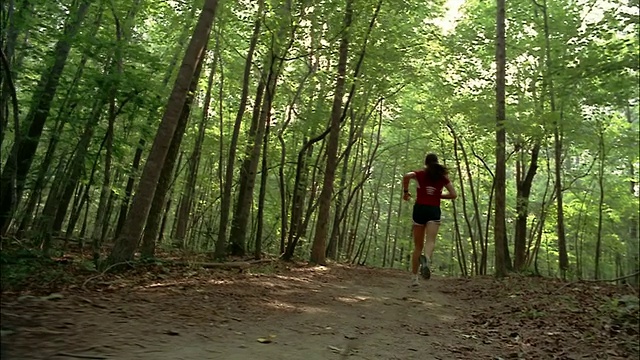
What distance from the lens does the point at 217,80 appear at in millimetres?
18625

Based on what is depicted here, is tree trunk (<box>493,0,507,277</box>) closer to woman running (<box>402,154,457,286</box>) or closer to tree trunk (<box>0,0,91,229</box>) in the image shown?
woman running (<box>402,154,457,286</box>)

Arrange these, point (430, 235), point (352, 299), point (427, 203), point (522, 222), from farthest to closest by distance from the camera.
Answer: point (522, 222) < point (427, 203) < point (430, 235) < point (352, 299)

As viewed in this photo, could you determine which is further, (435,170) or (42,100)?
(42,100)

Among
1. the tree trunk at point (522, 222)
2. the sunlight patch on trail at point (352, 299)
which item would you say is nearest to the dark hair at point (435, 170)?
the sunlight patch on trail at point (352, 299)

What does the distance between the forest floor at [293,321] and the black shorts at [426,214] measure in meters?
1.31

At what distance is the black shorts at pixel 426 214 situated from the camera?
757cm

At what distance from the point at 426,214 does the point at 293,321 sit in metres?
3.70

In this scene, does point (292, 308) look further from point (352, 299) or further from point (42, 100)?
point (42, 100)

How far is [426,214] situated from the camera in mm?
7590

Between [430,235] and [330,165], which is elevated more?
[330,165]

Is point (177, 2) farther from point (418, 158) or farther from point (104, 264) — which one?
point (418, 158)

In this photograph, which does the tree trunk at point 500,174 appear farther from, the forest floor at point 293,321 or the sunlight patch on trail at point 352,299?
the sunlight patch on trail at point 352,299

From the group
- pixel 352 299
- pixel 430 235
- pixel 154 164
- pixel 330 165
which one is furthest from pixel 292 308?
pixel 330 165

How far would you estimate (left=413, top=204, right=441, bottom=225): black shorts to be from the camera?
7.57m
